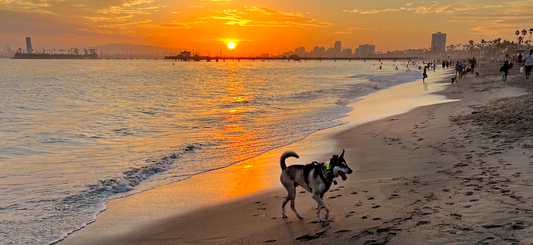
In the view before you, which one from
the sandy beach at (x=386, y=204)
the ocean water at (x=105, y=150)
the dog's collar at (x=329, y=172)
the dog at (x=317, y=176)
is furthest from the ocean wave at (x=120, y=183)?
the dog's collar at (x=329, y=172)

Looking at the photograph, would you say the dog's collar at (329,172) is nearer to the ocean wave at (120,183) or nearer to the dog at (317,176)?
the dog at (317,176)

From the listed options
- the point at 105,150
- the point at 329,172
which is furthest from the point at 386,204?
the point at 105,150

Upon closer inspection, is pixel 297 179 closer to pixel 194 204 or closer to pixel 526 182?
pixel 194 204

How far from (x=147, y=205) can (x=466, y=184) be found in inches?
248

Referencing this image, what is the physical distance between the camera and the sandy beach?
4.38 meters

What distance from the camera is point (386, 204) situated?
555 centimetres

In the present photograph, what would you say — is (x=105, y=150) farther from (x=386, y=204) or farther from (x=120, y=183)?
(x=386, y=204)

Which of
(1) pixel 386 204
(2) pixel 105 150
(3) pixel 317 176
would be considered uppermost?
(3) pixel 317 176

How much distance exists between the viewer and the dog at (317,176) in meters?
4.82

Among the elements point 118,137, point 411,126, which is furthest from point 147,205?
point 411,126

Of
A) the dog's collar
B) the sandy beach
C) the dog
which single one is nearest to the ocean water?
the sandy beach

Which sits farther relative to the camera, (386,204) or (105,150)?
(105,150)

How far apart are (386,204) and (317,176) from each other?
1.42m

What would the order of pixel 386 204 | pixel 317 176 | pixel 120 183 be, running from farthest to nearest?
pixel 120 183
pixel 386 204
pixel 317 176
